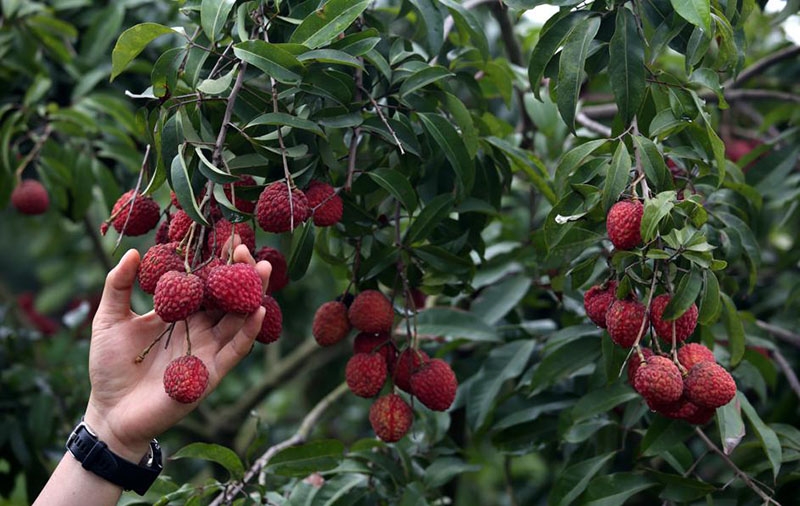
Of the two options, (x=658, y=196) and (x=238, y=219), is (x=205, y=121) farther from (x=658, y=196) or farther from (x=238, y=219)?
(x=658, y=196)

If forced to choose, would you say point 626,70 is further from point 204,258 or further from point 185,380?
point 185,380

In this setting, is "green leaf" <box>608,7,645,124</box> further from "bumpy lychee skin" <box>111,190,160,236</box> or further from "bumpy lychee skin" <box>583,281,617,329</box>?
"bumpy lychee skin" <box>111,190,160,236</box>

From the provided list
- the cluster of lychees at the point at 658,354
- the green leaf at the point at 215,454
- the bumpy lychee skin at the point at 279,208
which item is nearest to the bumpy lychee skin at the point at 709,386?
the cluster of lychees at the point at 658,354

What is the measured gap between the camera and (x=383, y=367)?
1.47 metres

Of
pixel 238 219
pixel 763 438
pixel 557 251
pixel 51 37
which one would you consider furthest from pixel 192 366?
pixel 51 37

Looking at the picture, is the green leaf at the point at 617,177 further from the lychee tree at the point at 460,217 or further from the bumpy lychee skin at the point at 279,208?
the bumpy lychee skin at the point at 279,208

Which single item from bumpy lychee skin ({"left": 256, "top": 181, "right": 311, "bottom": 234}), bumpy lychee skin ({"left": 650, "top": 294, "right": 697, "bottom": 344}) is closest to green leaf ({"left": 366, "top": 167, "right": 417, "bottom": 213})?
bumpy lychee skin ({"left": 256, "top": 181, "right": 311, "bottom": 234})

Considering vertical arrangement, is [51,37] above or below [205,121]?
below

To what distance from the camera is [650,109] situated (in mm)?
1460

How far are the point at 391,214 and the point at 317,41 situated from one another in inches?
21.0

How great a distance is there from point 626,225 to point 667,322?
0.15 metres

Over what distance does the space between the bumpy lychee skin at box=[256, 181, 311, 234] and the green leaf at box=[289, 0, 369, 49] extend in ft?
0.80

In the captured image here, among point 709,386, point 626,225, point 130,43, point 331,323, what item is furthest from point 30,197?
point 709,386

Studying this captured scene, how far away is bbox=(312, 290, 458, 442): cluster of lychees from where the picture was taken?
4.76 feet
